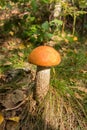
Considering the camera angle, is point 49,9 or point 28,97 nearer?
point 28,97

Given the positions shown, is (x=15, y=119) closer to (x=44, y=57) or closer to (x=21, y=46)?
(x=44, y=57)

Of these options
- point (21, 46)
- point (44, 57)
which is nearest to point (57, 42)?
point (21, 46)

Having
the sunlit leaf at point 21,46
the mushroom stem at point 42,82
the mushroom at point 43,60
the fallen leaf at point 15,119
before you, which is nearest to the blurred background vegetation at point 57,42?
the sunlit leaf at point 21,46

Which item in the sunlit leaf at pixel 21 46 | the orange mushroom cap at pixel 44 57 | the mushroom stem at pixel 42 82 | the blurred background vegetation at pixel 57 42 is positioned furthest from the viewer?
the sunlit leaf at pixel 21 46

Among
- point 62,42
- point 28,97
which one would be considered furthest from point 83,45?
point 28,97

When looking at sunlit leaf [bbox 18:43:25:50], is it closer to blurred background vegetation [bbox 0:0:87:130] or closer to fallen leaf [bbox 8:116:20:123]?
blurred background vegetation [bbox 0:0:87:130]

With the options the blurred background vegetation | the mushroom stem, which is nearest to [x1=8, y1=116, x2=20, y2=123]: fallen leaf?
the mushroom stem

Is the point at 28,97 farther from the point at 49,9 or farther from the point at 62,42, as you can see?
the point at 49,9

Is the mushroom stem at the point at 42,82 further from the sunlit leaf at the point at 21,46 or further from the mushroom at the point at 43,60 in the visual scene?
the sunlit leaf at the point at 21,46
